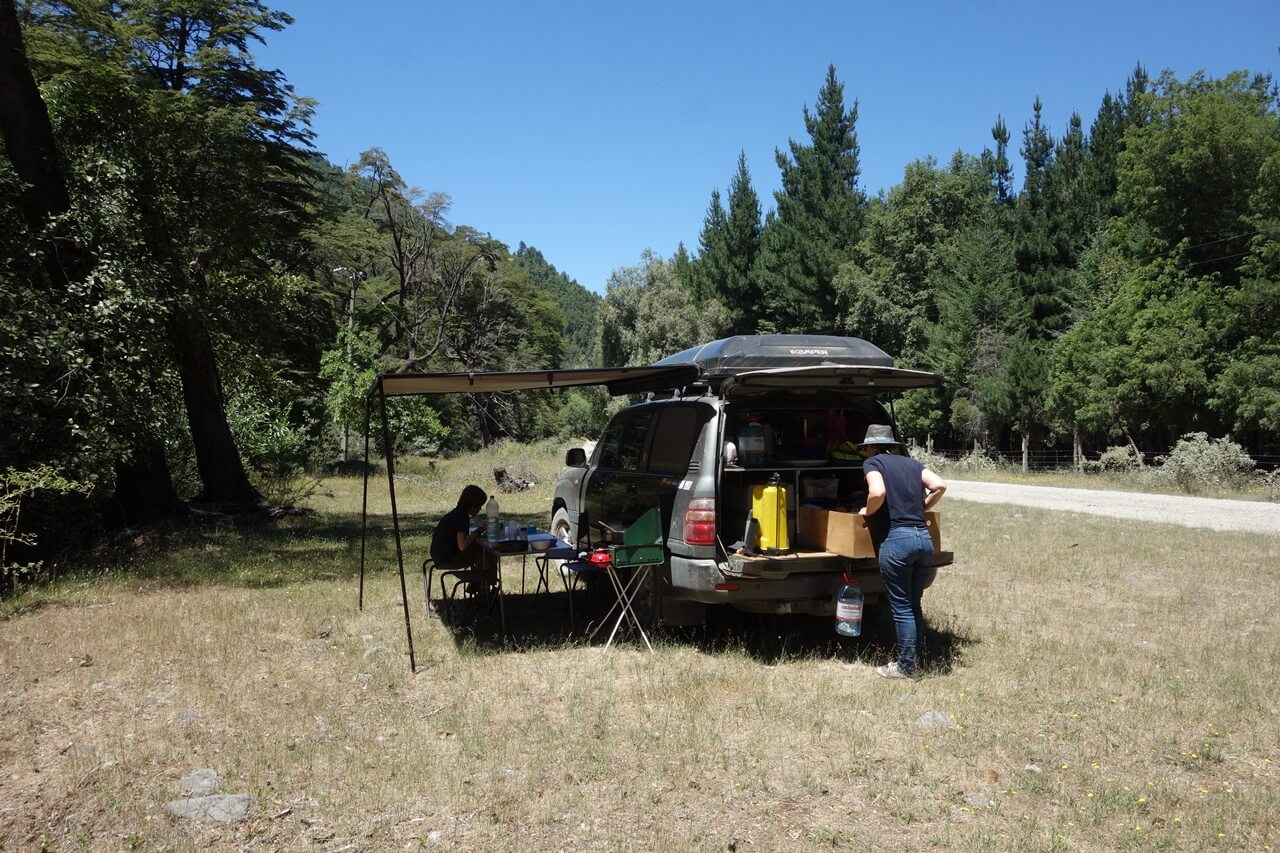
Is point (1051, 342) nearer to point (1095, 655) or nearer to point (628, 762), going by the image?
point (1095, 655)

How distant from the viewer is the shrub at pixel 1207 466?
2297 cm

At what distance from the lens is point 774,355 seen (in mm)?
6750

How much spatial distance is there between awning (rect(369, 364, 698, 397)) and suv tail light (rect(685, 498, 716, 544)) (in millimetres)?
1255

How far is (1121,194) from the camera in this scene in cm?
3531

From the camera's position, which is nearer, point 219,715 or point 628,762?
point 628,762

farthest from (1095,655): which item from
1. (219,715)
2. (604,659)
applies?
(219,715)

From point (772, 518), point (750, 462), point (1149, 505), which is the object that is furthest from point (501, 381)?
point (1149, 505)

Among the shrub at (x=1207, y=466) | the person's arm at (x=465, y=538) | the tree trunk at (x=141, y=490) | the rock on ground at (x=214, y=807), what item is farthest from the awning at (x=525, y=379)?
the shrub at (x=1207, y=466)

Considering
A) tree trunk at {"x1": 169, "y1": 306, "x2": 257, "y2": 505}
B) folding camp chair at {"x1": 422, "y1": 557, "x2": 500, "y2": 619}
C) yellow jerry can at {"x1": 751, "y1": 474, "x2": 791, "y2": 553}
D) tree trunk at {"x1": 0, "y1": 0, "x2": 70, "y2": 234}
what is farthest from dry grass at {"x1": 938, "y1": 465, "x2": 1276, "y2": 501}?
tree trunk at {"x1": 0, "y1": 0, "x2": 70, "y2": 234}

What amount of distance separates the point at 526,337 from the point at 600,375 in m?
40.8

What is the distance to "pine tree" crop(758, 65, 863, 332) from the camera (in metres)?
49.4

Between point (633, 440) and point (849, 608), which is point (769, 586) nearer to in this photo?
point (849, 608)

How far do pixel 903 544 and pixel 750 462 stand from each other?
124cm

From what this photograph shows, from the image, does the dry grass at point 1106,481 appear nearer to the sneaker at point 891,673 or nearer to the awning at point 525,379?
the sneaker at point 891,673
